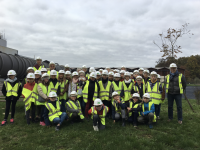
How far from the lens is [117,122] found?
605 centimetres

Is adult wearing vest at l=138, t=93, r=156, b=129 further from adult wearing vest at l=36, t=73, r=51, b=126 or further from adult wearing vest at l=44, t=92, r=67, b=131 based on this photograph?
adult wearing vest at l=36, t=73, r=51, b=126

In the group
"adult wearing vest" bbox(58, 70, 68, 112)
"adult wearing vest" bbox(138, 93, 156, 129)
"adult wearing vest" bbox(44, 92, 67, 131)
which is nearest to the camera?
"adult wearing vest" bbox(44, 92, 67, 131)

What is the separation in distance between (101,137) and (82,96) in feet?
7.59

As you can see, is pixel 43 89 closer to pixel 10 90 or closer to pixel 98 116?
pixel 10 90

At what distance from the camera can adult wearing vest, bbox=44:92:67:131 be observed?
541 centimetres

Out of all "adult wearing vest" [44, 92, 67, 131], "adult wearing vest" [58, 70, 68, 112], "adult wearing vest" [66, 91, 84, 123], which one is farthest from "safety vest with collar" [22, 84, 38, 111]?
"adult wearing vest" [66, 91, 84, 123]

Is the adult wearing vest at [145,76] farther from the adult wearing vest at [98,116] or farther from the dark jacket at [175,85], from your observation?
the adult wearing vest at [98,116]

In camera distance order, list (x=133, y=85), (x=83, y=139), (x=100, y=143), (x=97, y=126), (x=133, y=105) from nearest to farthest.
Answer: (x=100, y=143), (x=83, y=139), (x=97, y=126), (x=133, y=105), (x=133, y=85)

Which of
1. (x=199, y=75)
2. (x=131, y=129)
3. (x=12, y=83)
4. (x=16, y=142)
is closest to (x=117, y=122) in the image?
(x=131, y=129)

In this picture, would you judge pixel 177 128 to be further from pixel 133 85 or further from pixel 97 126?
pixel 97 126

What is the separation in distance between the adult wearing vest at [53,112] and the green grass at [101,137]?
0.29 metres

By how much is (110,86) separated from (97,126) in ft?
5.71

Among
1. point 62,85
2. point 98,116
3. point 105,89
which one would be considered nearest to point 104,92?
point 105,89

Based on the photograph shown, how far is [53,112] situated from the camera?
549 cm
